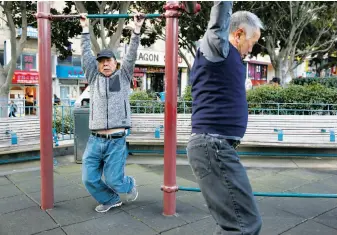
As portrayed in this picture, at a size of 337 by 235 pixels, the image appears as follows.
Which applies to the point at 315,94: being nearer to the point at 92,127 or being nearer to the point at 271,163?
the point at 271,163

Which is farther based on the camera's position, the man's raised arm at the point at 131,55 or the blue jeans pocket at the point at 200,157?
the man's raised arm at the point at 131,55

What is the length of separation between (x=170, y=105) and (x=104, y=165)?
936mm

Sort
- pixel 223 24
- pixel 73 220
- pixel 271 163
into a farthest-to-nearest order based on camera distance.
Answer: pixel 271 163
pixel 73 220
pixel 223 24

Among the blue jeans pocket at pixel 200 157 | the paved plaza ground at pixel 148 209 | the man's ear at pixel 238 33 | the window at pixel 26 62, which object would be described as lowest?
the paved plaza ground at pixel 148 209

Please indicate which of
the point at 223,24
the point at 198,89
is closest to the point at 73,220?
the point at 198,89

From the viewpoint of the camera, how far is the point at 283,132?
21.8 feet

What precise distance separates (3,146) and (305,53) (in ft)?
58.5

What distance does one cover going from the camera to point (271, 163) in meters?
6.24

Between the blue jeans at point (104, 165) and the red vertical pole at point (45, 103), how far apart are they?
0.44 metres

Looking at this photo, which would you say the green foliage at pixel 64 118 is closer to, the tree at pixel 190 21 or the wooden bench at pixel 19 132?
the wooden bench at pixel 19 132

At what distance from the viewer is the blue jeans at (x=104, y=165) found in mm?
3605

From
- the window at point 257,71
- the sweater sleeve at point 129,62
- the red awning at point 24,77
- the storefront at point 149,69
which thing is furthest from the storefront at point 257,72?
the sweater sleeve at point 129,62

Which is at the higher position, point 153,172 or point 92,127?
point 92,127

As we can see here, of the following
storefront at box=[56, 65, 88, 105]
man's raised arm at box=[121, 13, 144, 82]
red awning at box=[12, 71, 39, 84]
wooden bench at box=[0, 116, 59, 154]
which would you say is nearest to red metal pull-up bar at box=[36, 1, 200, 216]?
man's raised arm at box=[121, 13, 144, 82]
